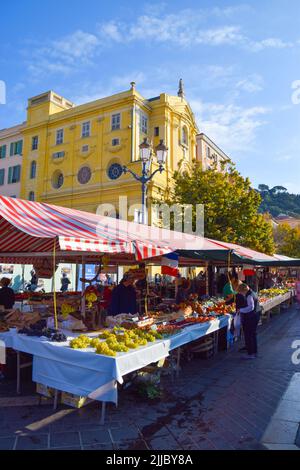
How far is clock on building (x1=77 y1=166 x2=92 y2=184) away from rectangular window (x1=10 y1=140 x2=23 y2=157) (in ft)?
32.5

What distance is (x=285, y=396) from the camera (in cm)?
542

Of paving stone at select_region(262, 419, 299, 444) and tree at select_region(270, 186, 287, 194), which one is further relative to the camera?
tree at select_region(270, 186, 287, 194)

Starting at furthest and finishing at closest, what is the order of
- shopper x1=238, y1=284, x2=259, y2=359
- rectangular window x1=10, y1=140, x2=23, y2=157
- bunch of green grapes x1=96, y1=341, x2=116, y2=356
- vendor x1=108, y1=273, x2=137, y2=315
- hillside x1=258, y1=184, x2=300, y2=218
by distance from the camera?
1. hillside x1=258, y1=184, x2=300, y2=218
2. rectangular window x1=10, y1=140, x2=23, y2=157
3. shopper x1=238, y1=284, x2=259, y2=359
4. vendor x1=108, y1=273, x2=137, y2=315
5. bunch of green grapes x1=96, y1=341, x2=116, y2=356

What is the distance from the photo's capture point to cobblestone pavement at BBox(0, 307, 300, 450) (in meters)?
3.83

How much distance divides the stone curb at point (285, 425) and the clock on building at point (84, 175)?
26.8m

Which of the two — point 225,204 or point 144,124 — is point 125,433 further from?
point 144,124

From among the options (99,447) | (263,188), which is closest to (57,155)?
(99,447)

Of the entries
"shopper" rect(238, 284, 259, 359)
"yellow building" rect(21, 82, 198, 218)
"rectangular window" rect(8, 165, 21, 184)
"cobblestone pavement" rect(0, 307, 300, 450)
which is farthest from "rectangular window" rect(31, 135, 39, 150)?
"cobblestone pavement" rect(0, 307, 300, 450)

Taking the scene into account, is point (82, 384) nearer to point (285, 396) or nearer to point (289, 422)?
point (289, 422)

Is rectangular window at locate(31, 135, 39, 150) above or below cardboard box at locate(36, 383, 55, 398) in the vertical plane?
above

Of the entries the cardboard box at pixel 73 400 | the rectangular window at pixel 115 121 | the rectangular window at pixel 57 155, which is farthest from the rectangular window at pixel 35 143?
the cardboard box at pixel 73 400

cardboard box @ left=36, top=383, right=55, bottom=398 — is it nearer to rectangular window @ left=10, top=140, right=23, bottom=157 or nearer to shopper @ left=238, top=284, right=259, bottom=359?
shopper @ left=238, top=284, right=259, bottom=359

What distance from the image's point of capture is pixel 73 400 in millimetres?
4590

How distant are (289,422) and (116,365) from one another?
8.05 ft
